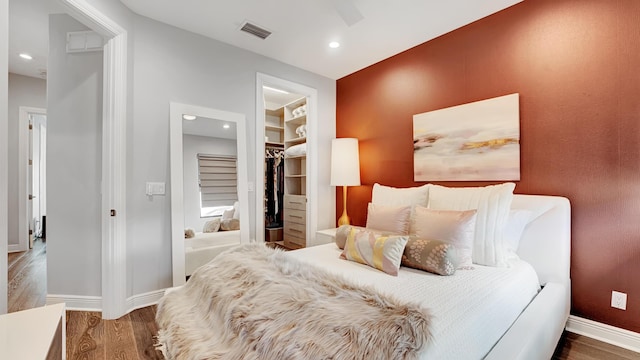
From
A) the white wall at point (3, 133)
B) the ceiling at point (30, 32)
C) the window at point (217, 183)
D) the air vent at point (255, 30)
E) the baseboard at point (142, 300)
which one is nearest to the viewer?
the white wall at point (3, 133)

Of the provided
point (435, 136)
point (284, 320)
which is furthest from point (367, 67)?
point (284, 320)

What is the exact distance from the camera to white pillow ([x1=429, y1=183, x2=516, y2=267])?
73.7 inches

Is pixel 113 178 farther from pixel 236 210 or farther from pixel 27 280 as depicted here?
pixel 27 280

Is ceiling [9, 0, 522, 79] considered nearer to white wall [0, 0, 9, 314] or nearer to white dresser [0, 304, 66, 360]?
white wall [0, 0, 9, 314]

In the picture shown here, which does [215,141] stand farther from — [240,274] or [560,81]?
[560,81]

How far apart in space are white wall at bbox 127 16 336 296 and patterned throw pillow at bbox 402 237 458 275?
2.17 m

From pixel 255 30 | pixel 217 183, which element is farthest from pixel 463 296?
pixel 255 30

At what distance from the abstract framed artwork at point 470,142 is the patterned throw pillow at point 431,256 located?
3.49ft

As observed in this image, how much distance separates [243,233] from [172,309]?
1397mm

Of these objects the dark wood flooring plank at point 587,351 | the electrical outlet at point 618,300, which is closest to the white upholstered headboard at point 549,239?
the electrical outlet at point 618,300

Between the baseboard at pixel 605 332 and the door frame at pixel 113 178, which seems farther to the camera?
the door frame at pixel 113 178

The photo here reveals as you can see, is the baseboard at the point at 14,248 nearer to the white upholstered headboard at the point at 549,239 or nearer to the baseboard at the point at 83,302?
the baseboard at the point at 83,302

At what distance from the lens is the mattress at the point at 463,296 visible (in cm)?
108

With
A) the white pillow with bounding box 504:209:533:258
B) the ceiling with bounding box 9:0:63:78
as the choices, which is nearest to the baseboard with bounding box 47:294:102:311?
the ceiling with bounding box 9:0:63:78
